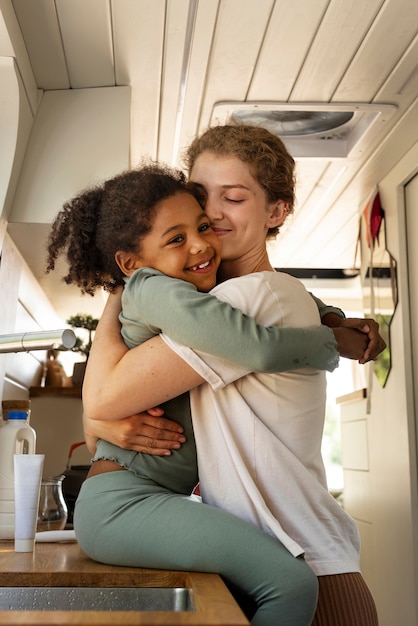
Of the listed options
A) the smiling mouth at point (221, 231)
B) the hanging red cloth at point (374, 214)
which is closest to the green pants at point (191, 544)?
the smiling mouth at point (221, 231)

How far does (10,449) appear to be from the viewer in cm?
179

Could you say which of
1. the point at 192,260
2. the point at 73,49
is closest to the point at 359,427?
the point at 73,49

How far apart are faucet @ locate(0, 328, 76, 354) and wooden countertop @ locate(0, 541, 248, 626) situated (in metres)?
0.35

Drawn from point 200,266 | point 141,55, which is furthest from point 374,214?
point 200,266

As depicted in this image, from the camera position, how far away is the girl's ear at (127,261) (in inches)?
51.9

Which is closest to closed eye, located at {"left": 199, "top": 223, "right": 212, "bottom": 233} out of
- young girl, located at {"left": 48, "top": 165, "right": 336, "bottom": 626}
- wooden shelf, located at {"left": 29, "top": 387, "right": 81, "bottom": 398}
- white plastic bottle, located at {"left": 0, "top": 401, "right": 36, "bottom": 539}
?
young girl, located at {"left": 48, "top": 165, "right": 336, "bottom": 626}

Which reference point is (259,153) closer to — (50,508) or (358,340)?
(358,340)

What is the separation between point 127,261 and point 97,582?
22.5 inches

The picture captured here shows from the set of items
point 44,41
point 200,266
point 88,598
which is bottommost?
point 88,598

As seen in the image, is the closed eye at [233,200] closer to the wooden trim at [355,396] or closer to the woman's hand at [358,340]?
the woman's hand at [358,340]

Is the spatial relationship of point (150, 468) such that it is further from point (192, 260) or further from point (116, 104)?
point (116, 104)

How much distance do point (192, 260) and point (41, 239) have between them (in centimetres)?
120

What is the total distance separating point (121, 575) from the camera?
1.00 metres

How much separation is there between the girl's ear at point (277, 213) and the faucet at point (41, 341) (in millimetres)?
483
